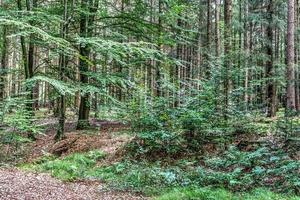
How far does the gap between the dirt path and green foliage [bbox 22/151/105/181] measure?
2.05 feet

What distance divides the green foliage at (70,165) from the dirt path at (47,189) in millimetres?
626

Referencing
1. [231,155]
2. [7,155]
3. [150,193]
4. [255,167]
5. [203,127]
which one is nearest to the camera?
[150,193]

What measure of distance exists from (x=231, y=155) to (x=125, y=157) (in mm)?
3508

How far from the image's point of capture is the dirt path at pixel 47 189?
321 inches

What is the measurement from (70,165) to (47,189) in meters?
2.82

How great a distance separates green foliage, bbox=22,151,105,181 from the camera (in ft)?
36.1

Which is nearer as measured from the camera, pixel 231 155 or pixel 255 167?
pixel 255 167

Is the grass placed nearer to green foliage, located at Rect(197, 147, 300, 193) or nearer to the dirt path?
green foliage, located at Rect(197, 147, 300, 193)

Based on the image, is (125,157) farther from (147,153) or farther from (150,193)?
(150,193)

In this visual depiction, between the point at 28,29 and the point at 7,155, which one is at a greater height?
the point at 28,29

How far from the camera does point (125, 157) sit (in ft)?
40.9

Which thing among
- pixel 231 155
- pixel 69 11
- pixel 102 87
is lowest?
pixel 231 155

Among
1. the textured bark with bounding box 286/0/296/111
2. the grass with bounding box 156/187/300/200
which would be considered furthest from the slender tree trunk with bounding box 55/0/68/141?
the textured bark with bounding box 286/0/296/111

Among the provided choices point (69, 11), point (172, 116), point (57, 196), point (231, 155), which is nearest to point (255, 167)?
point (231, 155)
